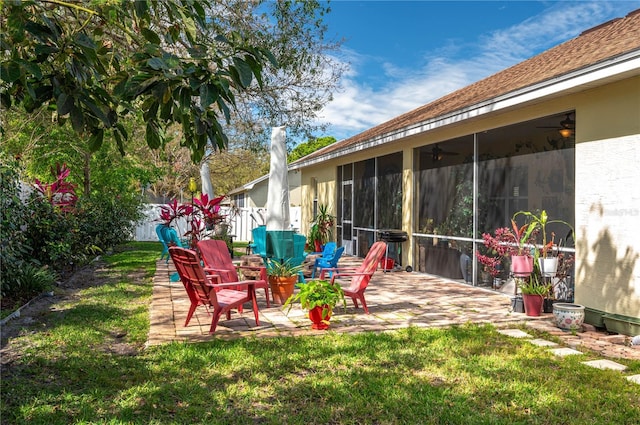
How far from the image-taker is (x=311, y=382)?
150 inches

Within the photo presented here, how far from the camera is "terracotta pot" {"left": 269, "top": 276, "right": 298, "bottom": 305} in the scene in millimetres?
6715

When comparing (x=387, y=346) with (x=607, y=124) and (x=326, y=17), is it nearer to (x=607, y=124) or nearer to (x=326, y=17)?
(x=607, y=124)

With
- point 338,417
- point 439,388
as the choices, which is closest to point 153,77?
point 338,417

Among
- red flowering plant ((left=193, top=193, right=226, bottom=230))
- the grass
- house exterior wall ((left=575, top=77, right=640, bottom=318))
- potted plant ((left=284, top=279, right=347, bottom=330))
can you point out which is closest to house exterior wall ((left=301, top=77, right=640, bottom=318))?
house exterior wall ((left=575, top=77, right=640, bottom=318))

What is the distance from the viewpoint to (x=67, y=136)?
13.1 metres

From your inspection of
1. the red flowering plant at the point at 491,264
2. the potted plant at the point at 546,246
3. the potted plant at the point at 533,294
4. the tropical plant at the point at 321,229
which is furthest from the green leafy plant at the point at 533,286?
the tropical plant at the point at 321,229

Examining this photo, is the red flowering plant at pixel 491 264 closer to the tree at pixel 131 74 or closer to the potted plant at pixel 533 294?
the potted plant at pixel 533 294

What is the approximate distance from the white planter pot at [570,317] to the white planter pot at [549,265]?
25.1 inches

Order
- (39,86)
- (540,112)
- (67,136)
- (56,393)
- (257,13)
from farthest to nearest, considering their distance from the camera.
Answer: (67,136), (257,13), (540,112), (56,393), (39,86)

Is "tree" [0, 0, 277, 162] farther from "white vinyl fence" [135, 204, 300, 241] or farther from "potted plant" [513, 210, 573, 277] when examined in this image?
"white vinyl fence" [135, 204, 300, 241]

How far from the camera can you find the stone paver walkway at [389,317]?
517cm

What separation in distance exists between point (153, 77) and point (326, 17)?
8.65m

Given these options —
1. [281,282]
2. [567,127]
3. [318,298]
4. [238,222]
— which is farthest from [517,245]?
[238,222]

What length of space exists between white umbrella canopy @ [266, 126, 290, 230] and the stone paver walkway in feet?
4.11
